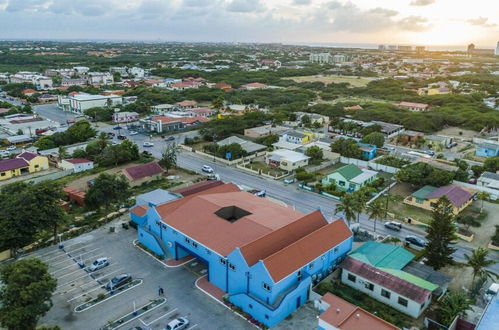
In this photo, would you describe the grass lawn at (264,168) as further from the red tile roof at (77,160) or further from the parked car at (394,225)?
the red tile roof at (77,160)

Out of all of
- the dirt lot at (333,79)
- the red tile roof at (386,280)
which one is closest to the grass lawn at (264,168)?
the red tile roof at (386,280)

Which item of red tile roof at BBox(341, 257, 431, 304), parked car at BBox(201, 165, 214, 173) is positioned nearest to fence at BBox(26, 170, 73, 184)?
parked car at BBox(201, 165, 214, 173)

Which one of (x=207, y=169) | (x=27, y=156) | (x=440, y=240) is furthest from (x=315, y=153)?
(x=27, y=156)

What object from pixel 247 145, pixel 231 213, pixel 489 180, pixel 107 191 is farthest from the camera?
pixel 247 145

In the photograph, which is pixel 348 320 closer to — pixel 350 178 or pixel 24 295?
pixel 24 295

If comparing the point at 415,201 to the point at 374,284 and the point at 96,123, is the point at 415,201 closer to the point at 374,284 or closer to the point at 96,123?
the point at 374,284

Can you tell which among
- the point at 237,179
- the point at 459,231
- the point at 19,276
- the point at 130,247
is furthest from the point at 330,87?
the point at 19,276
